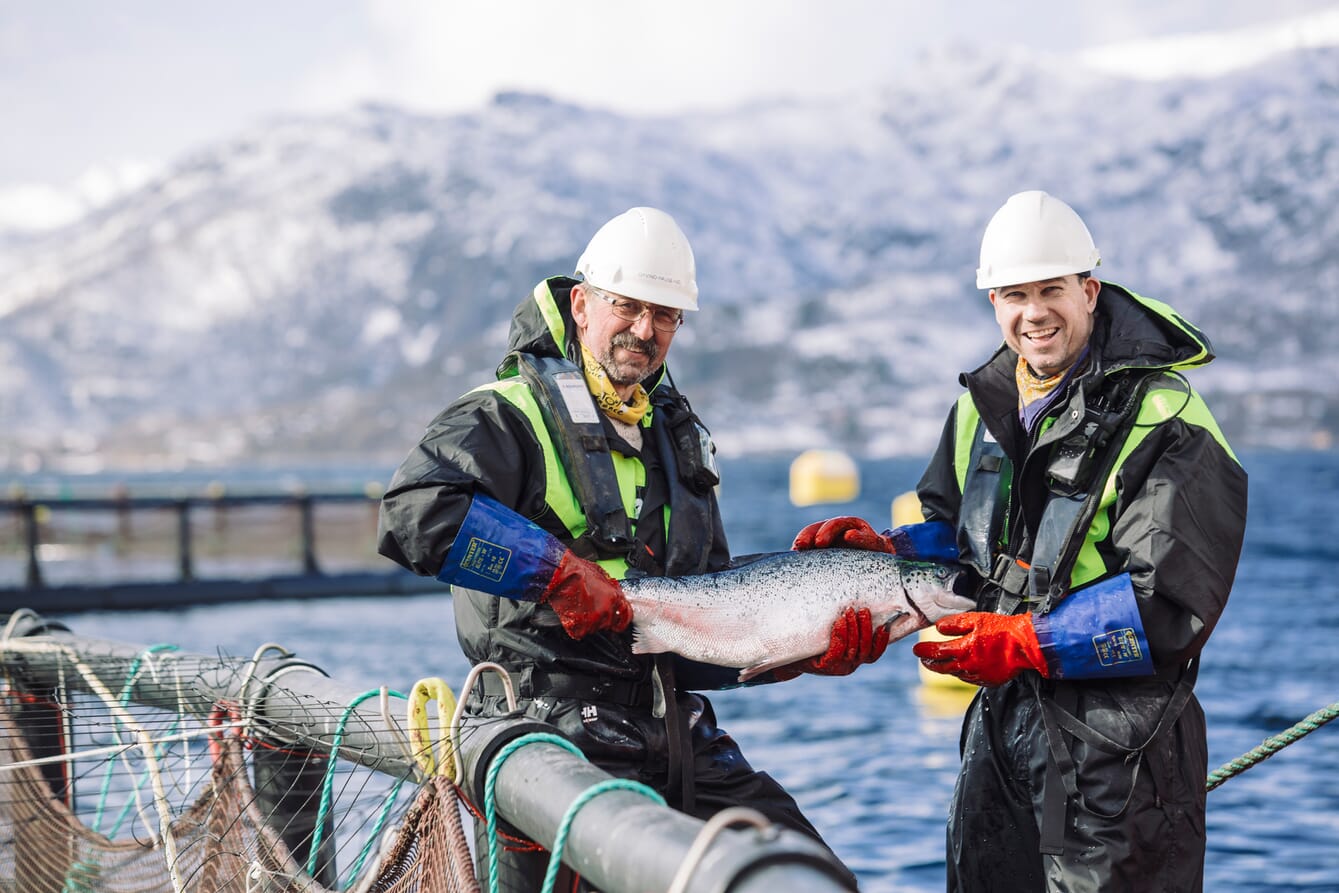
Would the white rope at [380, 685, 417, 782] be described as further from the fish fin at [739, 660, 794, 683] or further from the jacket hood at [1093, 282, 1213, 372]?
the jacket hood at [1093, 282, 1213, 372]

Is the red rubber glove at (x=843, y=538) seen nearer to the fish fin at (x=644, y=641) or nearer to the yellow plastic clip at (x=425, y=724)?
the fish fin at (x=644, y=641)

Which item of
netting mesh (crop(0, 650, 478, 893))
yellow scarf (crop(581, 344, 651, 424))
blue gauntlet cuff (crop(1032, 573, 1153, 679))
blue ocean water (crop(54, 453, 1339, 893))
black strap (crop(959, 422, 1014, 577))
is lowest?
blue ocean water (crop(54, 453, 1339, 893))

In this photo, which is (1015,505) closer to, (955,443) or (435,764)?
(955,443)

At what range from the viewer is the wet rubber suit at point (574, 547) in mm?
4012

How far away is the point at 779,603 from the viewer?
15.5 ft

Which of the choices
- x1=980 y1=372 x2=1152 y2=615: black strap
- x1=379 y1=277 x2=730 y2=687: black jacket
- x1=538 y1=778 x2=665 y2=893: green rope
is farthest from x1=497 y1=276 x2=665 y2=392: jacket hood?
x1=538 y1=778 x2=665 y2=893: green rope

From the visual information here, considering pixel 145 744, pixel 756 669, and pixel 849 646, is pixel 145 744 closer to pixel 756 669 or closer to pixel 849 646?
pixel 756 669

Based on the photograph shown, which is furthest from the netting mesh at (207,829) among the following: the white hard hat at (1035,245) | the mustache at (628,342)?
the white hard hat at (1035,245)

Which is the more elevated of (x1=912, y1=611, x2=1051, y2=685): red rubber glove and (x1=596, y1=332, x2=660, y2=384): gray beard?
(x1=596, y1=332, x2=660, y2=384): gray beard

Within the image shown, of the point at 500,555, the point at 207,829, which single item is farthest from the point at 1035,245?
the point at 207,829

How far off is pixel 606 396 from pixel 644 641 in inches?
31.3

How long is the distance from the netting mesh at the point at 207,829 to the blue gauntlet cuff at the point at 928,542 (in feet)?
6.72

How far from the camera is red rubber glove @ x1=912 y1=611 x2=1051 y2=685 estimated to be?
4094 millimetres

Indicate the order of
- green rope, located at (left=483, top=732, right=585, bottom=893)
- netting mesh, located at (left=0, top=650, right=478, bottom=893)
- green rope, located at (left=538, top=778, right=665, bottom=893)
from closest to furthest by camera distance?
green rope, located at (left=538, top=778, right=665, bottom=893), green rope, located at (left=483, top=732, right=585, bottom=893), netting mesh, located at (left=0, top=650, right=478, bottom=893)
